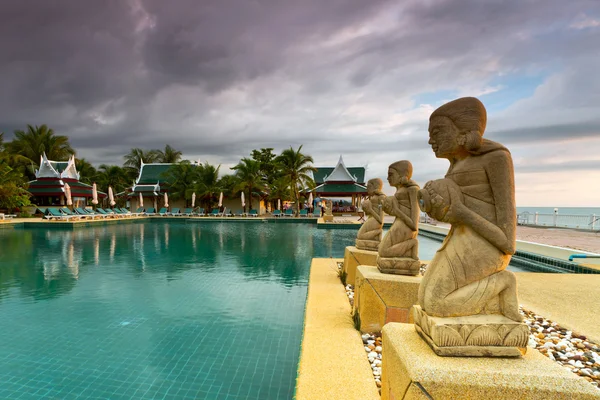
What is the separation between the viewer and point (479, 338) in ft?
Answer: 6.26

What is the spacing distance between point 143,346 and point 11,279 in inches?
201

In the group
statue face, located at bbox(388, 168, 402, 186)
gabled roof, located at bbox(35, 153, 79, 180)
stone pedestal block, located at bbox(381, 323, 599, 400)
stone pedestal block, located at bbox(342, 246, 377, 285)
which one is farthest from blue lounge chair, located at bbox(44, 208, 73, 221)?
stone pedestal block, located at bbox(381, 323, 599, 400)

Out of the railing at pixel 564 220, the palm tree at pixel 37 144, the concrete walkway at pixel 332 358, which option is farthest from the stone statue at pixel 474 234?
the palm tree at pixel 37 144

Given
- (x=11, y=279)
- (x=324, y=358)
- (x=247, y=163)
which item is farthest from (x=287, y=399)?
(x=247, y=163)

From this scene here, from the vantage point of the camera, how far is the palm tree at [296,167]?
25.4 meters

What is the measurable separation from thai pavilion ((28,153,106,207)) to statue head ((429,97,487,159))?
32.9 metres

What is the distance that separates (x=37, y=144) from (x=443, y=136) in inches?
1745

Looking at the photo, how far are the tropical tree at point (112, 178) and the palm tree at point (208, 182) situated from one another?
45.1 ft

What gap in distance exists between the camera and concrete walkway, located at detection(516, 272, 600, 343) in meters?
3.81

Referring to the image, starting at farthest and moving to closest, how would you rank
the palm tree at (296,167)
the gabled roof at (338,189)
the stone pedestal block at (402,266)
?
the gabled roof at (338,189) → the palm tree at (296,167) → the stone pedestal block at (402,266)

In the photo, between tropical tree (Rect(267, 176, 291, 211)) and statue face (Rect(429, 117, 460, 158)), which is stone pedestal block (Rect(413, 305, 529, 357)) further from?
tropical tree (Rect(267, 176, 291, 211))

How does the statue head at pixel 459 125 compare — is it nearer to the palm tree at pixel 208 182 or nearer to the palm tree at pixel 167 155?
the palm tree at pixel 208 182

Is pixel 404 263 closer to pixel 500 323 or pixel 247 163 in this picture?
pixel 500 323

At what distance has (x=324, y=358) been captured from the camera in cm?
289
